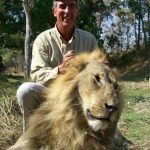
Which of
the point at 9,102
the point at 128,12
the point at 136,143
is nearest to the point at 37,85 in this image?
the point at 136,143

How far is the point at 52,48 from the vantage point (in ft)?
15.0

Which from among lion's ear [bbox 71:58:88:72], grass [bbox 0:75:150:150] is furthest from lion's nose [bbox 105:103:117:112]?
grass [bbox 0:75:150:150]

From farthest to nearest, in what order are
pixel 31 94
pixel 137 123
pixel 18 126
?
pixel 137 123
pixel 18 126
pixel 31 94

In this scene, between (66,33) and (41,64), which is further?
(66,33)

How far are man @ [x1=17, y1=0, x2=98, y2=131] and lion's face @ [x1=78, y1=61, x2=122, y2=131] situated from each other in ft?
1.78

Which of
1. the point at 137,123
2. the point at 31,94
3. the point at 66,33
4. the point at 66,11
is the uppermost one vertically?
the point at 66,11

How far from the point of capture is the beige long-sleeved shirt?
169 inches

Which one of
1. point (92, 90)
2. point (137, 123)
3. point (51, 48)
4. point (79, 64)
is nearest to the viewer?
point (92, 90)

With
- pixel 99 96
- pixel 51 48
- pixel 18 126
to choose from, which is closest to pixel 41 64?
pixel 51 48

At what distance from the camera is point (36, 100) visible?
4.11 metres

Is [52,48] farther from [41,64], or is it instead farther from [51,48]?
[41,64]

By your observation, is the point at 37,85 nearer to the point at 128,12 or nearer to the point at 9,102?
the point at 9,102

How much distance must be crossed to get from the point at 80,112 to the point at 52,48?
1.31 metres

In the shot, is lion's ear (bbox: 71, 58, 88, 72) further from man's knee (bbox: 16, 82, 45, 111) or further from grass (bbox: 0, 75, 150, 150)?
grass (bbox: 0, 75, 150, 150)
